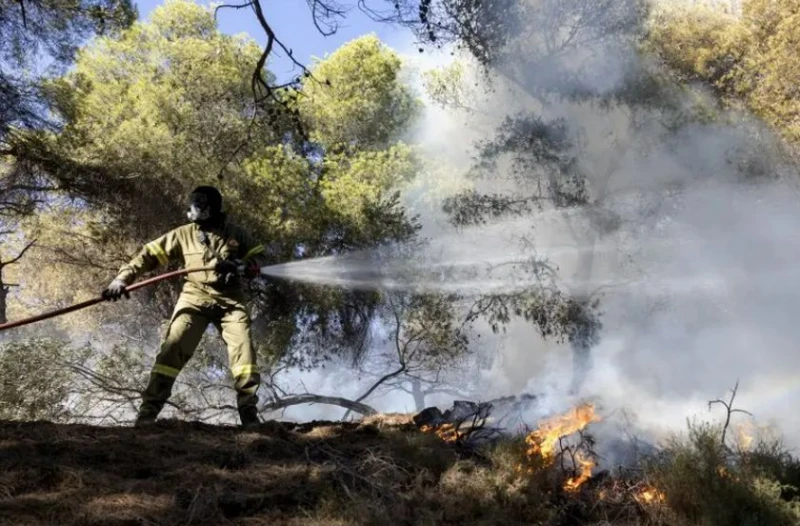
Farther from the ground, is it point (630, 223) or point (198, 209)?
point (630, 223)

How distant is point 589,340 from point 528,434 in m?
8.94

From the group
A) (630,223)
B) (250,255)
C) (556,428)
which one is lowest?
(556,428)

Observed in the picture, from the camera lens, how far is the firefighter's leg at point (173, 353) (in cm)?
442

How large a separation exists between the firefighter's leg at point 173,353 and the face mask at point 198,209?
62 cm

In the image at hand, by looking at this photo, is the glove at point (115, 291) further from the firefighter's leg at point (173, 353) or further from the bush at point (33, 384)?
the bush at point (33, 384)

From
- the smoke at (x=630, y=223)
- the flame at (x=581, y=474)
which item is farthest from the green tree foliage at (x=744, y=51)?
the flame at (x=581, y=474)

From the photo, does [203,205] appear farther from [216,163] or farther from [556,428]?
[216,163]

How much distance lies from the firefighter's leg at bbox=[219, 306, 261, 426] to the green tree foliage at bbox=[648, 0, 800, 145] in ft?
32.8

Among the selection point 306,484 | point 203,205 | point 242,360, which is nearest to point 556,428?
point 306,484

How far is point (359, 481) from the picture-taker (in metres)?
2.90

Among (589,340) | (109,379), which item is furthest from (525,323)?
(109,379)

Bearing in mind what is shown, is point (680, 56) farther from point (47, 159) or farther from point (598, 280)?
point (47, 159)

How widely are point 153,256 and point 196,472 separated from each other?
7.41ft

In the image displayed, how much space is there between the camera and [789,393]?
802cm
